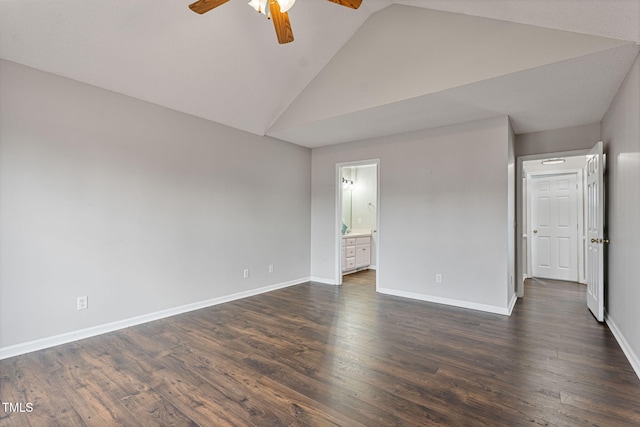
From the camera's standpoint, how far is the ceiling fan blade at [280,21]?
2.09m

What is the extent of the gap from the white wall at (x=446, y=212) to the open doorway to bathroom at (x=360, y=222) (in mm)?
1241

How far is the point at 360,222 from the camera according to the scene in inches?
291

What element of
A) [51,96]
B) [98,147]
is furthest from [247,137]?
[51,96]

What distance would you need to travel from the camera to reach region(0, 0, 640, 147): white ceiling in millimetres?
2393

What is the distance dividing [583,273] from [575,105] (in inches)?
144

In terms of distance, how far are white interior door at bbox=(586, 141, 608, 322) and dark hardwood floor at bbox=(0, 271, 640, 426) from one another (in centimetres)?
27

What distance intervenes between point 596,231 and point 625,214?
3.25 feet

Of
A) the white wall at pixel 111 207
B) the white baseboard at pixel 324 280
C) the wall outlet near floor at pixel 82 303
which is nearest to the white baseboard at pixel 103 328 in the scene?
the white wall at pixel 111 207

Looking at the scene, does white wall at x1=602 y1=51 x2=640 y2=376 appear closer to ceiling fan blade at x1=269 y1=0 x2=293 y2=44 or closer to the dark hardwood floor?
the dark hardwood floor

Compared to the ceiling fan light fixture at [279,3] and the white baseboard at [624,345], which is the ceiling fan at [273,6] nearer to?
the ceiling fan light fixture at [279,3]

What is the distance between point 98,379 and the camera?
7.36 feet

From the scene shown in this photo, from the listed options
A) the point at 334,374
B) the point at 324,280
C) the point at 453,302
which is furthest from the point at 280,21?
the point at 324,280

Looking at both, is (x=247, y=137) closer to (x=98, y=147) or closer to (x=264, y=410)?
(x=98, y=147)

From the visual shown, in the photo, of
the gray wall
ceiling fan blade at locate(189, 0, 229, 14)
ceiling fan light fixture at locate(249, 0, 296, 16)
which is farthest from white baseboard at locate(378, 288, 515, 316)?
ceiling fan blade at locate(189, 0, 229, 14)
